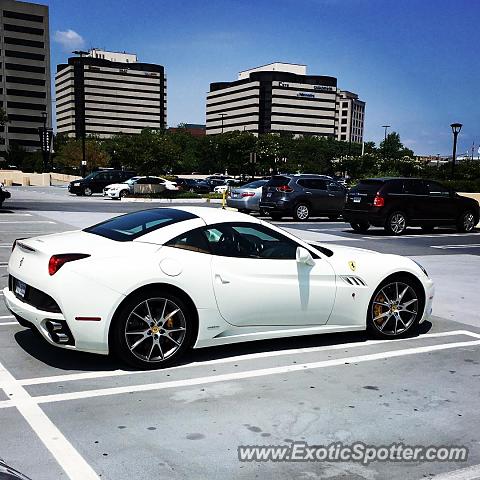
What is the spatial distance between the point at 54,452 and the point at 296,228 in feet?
51.4

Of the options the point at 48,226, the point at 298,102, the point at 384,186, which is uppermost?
the point at 298,102

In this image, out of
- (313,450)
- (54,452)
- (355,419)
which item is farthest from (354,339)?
(54,452)

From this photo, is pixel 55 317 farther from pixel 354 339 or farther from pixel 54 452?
pixel 354 339

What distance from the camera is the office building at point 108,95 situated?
178750 mm

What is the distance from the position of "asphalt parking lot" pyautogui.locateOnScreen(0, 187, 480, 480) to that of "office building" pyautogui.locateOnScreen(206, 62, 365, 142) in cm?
16976

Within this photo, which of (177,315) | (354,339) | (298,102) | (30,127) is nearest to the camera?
(177,315)

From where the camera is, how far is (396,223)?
56.7 feet

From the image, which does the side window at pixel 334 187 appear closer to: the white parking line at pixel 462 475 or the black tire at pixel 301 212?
the black tire at pixel 301 212

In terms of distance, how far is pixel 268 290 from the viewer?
541 cm

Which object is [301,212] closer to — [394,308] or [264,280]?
[394,308]

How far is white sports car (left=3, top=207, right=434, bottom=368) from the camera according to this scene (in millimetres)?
4738

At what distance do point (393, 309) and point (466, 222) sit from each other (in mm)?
14123

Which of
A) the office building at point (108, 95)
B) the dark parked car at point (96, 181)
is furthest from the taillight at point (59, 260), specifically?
the office building at point (108, 95)

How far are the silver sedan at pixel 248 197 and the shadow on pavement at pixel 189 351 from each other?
16390 mm
